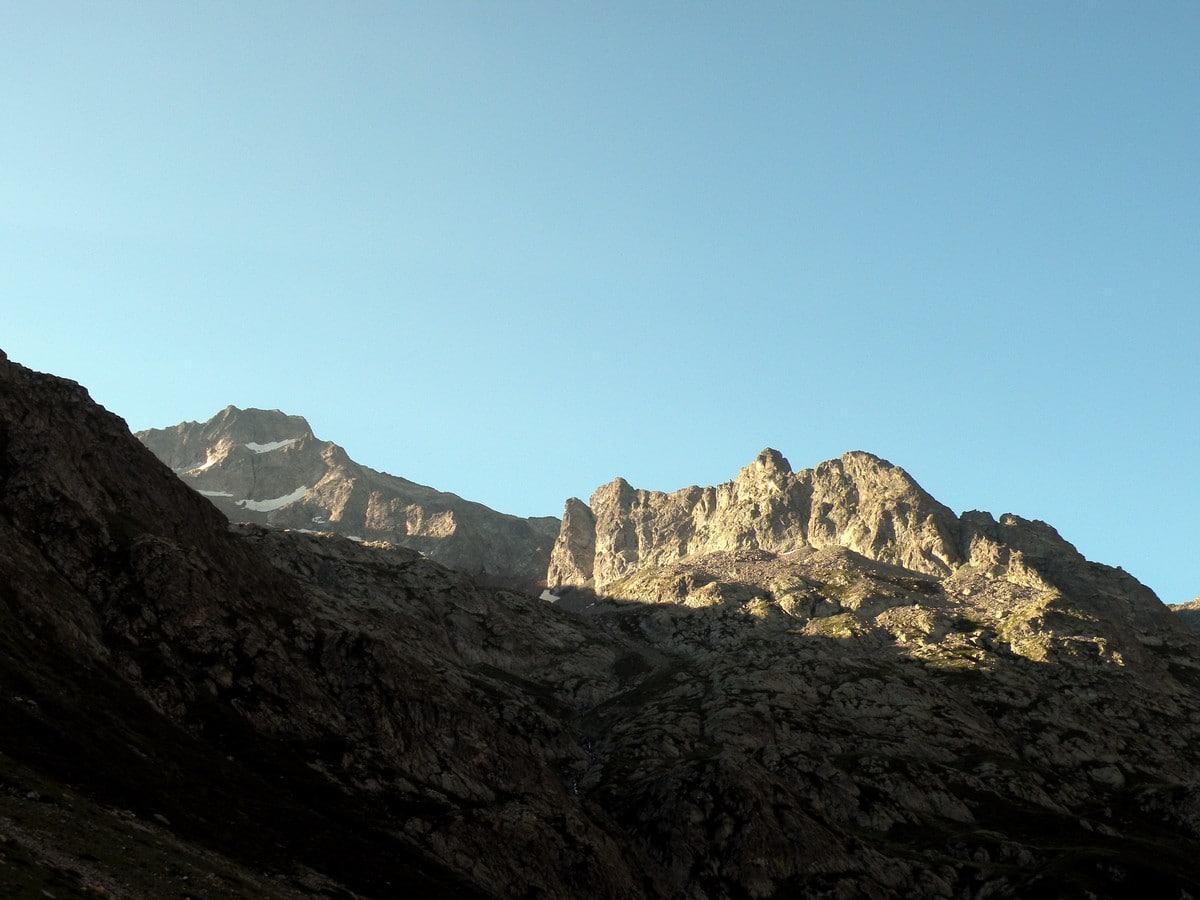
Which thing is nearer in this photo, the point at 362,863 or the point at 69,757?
the point at 69,757

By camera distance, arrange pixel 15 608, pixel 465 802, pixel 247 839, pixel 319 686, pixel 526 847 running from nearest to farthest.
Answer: pixel 247 839 < pixel 15 608 < pixel 526 847 < pixel 465 802 < pixel 319 686

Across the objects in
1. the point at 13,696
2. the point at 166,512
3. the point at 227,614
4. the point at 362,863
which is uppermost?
the point at 166,512

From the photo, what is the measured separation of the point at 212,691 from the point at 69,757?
1889 inches

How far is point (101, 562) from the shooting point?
155500 mm

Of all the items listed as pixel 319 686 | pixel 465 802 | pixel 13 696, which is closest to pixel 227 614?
pixel 319 686

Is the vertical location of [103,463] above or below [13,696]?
above

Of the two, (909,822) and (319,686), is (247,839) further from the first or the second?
(909,822)

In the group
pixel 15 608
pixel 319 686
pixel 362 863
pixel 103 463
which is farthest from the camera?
pixel 103 463

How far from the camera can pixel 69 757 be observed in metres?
94.8

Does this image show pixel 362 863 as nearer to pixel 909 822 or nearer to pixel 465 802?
pixel 465 802

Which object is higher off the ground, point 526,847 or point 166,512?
point 166,512

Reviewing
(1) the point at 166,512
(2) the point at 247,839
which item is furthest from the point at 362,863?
(1) the point at 166,512

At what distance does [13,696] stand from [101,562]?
5981 centimetres

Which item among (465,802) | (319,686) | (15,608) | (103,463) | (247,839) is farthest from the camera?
(103,463)
